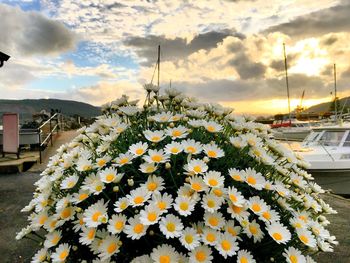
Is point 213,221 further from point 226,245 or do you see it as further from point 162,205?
point 162,205

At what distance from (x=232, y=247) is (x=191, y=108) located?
4.45 feet

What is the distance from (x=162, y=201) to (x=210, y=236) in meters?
0.31

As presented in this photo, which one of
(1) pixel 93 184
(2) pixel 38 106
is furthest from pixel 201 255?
(2) pixel 38 106

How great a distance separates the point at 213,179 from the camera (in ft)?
6.94

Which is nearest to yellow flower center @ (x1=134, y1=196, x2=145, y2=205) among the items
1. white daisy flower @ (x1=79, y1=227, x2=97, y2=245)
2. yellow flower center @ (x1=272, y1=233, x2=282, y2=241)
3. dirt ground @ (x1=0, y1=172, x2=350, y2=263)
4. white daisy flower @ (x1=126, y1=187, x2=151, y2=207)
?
white daisy flower @ (x1=126, y1=187, x2=151, y2=207)

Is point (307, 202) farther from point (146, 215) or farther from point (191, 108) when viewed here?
point (146, 215)

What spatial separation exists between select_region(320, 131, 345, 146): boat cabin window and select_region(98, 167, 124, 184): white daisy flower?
459 inches

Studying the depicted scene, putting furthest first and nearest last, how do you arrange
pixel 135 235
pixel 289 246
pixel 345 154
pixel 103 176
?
pixel 345 154
pixel 289 246
pixel 103 176
pixel 135 235

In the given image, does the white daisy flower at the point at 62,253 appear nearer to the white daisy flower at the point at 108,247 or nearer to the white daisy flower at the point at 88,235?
the white daisy flower at the point at 88,235

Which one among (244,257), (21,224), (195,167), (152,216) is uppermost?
(195,167)

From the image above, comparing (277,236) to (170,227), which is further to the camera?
(277,236)

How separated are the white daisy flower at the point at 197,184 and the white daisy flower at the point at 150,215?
Answer: 0.77 ft

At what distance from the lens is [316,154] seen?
11.6m

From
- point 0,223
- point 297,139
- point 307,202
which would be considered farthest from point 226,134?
point 297,139
